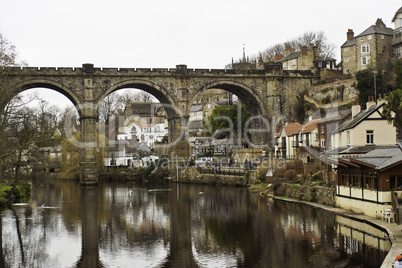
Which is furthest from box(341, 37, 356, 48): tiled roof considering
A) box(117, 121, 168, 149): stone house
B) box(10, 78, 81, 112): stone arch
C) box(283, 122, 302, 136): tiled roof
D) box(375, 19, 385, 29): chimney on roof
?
box(117, 121, 168, 149): stone house

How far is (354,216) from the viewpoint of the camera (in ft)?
78.9

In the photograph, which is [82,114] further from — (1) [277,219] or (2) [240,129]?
(1) [277,219]

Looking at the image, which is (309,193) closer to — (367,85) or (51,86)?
(367,85)

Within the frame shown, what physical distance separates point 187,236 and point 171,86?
33.4 metres

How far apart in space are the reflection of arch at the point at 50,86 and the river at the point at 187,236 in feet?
60.0

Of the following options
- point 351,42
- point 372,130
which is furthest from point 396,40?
point 372,130

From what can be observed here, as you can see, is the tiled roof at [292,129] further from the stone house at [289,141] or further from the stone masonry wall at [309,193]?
the stone masonry wall at [309,193]

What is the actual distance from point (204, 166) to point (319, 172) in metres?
23.1

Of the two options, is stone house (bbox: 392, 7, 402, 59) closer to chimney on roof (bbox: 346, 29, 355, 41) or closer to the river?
chimney on roof (bbox: 346, 29, 355, 41)

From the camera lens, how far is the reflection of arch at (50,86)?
5043cm

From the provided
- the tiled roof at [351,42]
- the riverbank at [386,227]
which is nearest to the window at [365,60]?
the tiled roof at [351,42]

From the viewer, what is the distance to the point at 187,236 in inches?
906

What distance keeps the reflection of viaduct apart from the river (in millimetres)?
17579

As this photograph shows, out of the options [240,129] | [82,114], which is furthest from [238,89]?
[82,114]
